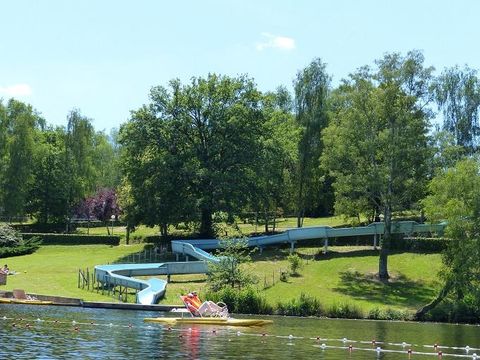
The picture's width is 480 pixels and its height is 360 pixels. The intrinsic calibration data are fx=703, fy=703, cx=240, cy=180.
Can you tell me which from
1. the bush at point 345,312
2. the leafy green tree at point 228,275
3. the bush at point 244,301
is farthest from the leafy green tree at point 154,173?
the bush at point 345,312

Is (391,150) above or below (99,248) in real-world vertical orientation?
above

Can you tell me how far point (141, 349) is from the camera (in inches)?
1284

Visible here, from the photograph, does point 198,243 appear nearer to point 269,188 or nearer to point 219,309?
point 269,188

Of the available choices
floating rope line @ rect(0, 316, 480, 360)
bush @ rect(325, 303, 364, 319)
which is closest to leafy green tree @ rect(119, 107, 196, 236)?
bush @ rect(325, 303, 364, 319)

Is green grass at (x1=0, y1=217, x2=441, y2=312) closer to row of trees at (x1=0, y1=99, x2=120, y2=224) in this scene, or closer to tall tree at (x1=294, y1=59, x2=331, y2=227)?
tall tree at (x1=294, y1=59, x2=331, y2=227)

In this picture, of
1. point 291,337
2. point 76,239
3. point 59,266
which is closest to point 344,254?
point 59,266

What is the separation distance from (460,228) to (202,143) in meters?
40.6

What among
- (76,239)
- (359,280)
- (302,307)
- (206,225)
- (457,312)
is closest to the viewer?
(457,312)

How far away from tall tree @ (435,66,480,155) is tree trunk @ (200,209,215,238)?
37494 millimetres

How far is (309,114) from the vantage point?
9256 centimetres

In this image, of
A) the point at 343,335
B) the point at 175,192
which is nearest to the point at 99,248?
the point at 175,192

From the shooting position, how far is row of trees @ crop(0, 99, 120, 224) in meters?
107

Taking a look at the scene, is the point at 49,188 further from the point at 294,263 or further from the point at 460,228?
the point at 460,228

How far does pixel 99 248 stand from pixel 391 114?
41.7 metres
